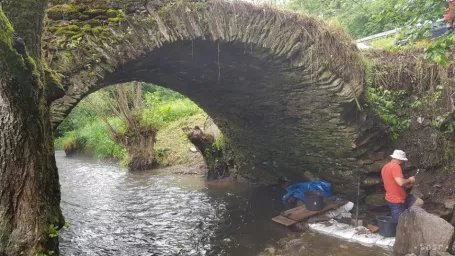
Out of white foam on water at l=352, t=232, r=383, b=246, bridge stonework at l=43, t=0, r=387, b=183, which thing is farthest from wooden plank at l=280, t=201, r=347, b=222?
white foam on water at l=352, t=232, r=383, b=246

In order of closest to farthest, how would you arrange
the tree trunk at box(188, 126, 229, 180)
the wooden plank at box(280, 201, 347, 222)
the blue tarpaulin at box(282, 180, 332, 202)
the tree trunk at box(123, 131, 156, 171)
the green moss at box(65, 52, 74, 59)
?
the green moss at box(65, 52, 74, 59) → the wooden plank at box(280, 201, 347, 222) → the blue tarpaulin at box(282, 180, 332, 202) → the tree trunk at box(188, 126, 229, 180) → the tree trunk at box(123, 131, 156, 171)

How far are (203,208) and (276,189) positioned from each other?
2606mm

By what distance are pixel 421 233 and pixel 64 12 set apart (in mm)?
5680

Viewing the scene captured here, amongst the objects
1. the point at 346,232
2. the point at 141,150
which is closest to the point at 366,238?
the point at 346,232

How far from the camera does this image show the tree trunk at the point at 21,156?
2.65 meters

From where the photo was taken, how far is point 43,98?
3170 mm

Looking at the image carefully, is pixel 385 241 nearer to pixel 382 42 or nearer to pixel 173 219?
pixel 173 219

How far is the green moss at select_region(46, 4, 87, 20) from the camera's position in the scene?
4434mm

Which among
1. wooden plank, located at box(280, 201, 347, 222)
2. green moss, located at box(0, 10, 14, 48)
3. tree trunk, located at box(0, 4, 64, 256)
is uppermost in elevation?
green moss, located at box(0, 10, 14, 48)

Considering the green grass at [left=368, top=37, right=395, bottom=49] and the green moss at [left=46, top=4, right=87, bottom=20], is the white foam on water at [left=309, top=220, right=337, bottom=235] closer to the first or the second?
the green grass at [left=368, top=37, right=395, bottom=49]

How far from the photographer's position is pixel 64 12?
14.6 ft

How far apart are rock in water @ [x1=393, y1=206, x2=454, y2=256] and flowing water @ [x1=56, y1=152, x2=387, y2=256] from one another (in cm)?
38

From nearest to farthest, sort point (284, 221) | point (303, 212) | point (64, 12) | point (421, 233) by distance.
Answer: point (64, 12), point (421, 233), point (284, 221), point (303, 212)

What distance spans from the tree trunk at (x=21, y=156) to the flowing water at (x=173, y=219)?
3.24 m
